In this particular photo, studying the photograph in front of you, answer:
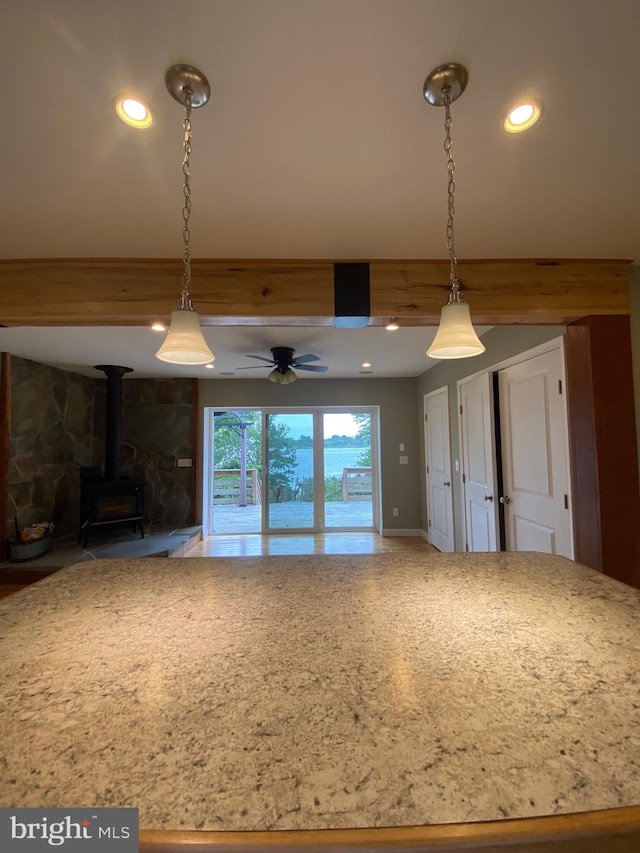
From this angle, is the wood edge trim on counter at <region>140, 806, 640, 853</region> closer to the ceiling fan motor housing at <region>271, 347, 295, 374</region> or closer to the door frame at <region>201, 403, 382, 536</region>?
the ceiling fan motor housing at <region>271, 347, 295, 374</region>

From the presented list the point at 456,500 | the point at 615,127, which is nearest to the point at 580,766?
the point at 615,127

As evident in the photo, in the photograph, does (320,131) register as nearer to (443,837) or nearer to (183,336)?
(183,336)

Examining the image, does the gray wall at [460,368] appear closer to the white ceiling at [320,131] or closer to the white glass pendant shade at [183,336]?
the white ceiling at [320,131]

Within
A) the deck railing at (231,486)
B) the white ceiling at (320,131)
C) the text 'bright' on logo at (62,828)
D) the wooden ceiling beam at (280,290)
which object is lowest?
the deck railing at (231,486)

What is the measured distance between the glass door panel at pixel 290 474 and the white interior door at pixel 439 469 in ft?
5.58

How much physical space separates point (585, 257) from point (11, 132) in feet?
8.54

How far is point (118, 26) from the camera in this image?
846mm

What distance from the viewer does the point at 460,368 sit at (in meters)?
3.65

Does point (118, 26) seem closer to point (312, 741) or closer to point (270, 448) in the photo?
point (312, 741)

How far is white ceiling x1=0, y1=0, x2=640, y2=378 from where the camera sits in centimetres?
85

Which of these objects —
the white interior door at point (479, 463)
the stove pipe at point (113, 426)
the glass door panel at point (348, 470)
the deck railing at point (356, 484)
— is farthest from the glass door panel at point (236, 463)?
the white interior door at point (479, 463)

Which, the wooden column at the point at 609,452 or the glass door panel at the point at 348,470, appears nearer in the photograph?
the wooden column at the point at 609,452

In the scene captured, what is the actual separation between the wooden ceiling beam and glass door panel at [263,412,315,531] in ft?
10.9

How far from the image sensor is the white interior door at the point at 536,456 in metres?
2.23
